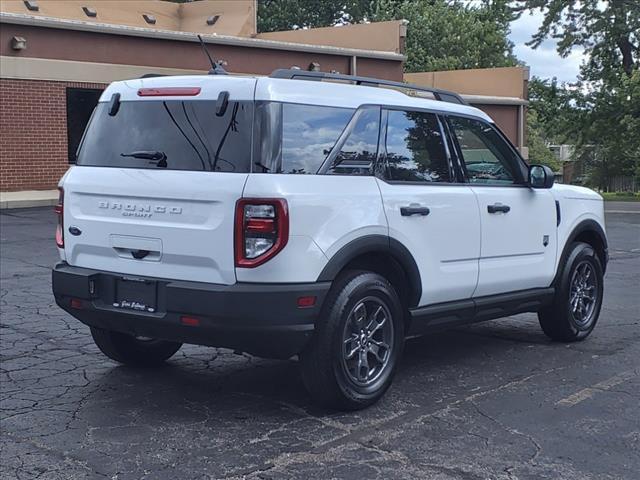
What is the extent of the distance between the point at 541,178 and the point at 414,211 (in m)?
1.64

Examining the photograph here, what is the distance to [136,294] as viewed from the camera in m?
5.22

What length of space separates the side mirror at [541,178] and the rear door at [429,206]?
860mm

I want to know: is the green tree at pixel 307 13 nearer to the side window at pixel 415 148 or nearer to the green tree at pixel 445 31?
the green tree at pixel 445 31

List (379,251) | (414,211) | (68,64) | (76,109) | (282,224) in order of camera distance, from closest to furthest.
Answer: (282,224), (379,251), (414,211), (68,64), (76,109)

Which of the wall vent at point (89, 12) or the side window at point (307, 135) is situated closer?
the side window at point (307, 135)

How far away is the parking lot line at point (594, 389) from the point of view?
5.67 meters

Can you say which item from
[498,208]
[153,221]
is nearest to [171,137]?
[153,221]

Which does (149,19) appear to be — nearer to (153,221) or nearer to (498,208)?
(498,208)

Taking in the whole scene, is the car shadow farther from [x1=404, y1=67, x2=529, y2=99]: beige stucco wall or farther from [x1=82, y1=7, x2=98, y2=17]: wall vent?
[x1=404, y1=67, x2=529, y2=99]: beige stucco wall

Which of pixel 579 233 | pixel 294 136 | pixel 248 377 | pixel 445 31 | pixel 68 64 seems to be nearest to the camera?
pixel 294 136

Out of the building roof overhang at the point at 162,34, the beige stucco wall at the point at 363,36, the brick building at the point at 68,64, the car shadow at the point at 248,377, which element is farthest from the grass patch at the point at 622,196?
the car shadow at the point at 248,377

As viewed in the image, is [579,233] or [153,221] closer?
[153,221]

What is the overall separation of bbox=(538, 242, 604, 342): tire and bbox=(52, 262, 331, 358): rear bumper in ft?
9.65

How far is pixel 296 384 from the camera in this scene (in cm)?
607
